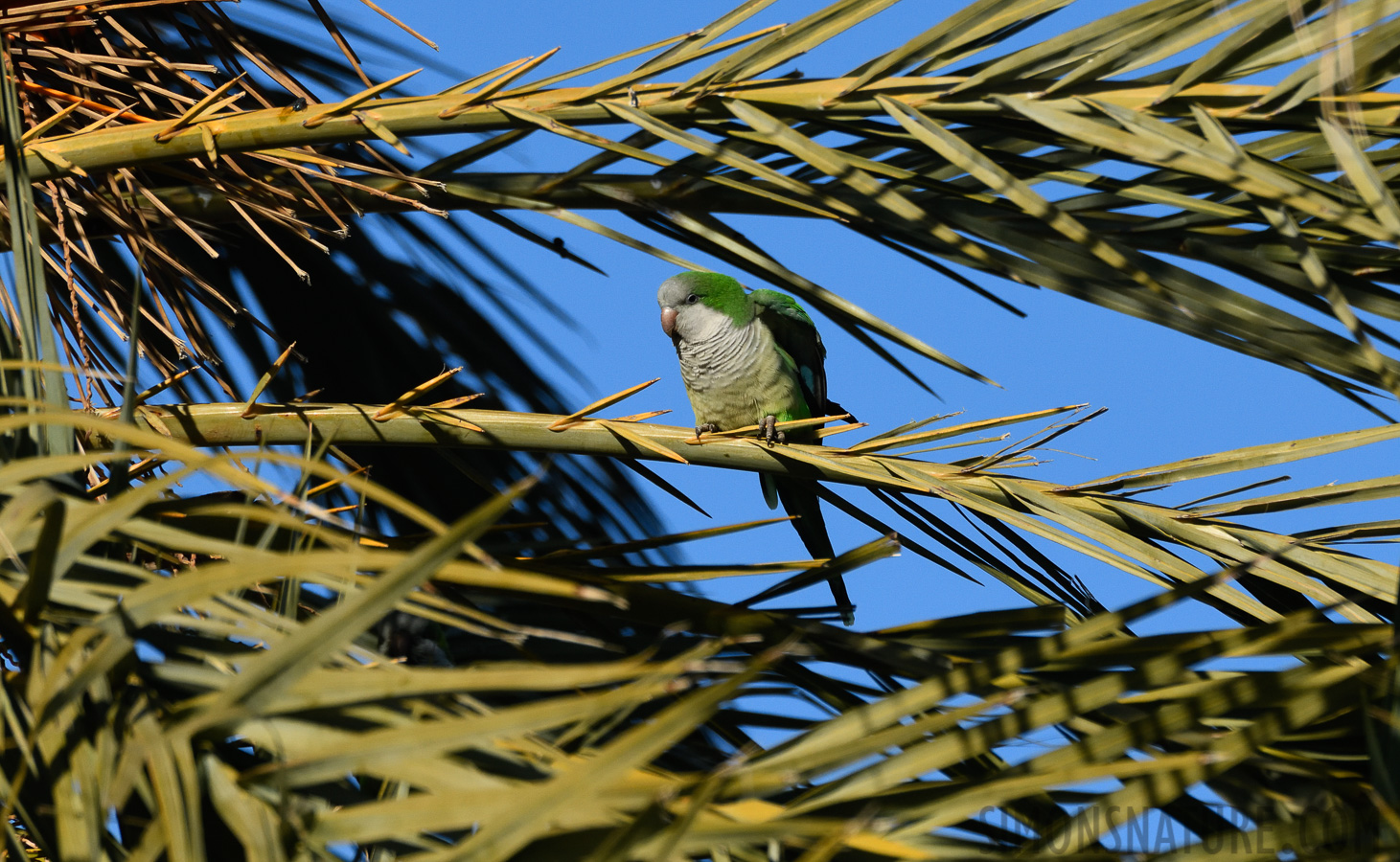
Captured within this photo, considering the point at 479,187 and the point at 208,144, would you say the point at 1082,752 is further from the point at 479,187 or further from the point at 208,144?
the point at 208,144

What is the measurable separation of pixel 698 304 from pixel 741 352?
0.25 metres

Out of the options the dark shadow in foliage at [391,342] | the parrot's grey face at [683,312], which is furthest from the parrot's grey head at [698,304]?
the dark shadow in foliage at [391,342]

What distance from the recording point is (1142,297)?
1.09 m

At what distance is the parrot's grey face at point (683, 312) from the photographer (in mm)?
2662

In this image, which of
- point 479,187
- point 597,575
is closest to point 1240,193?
point 597,575

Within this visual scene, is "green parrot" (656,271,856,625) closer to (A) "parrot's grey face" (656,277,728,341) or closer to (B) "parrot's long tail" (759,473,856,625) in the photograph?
(A) "parrot's grey face" (656,277,728,341)

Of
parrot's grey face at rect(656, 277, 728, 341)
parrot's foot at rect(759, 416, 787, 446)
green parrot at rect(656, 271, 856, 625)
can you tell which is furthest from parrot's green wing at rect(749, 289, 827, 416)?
parrot's foot at rect(759, 416, 787, 446)

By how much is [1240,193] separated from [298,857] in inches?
41.2

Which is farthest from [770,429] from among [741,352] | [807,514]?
[741,352]

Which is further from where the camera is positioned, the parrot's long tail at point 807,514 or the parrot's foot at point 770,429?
the parrot's long tail at point 807,514

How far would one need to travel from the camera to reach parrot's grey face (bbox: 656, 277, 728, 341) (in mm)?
2662

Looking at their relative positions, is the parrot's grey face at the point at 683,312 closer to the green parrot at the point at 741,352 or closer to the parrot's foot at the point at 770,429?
the green parrot at the point at 741,352

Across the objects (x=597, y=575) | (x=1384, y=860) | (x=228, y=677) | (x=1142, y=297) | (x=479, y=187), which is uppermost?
(x=479, y=187)

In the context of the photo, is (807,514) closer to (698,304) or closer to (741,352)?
(741,352)
